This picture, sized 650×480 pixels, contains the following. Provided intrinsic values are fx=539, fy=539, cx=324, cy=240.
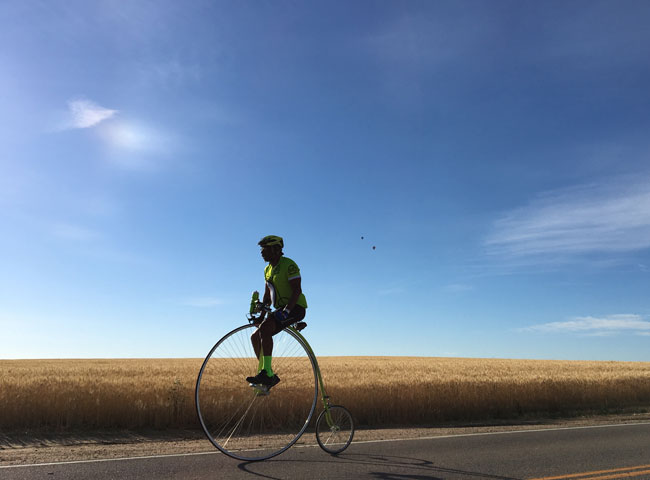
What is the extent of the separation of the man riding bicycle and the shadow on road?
1312 millimetres

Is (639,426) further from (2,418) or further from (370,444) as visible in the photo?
(2,418)

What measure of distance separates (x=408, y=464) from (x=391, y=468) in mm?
461

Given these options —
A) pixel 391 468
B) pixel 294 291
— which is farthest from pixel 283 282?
pixel 391 468

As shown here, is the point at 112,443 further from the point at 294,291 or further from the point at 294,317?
the point at 294,291

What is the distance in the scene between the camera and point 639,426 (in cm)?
1366

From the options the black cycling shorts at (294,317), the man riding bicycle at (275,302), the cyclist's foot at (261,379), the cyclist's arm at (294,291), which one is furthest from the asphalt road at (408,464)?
the cyclist's arm at (294,291)

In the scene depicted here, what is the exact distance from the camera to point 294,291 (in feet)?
27.2

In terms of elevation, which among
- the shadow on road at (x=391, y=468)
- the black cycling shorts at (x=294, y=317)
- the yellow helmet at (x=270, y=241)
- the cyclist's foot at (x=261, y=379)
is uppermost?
the yellow helmet at (x=270, y=241)

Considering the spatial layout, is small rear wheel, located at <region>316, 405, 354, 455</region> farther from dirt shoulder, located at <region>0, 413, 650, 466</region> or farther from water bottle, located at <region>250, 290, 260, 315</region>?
water bottle, located at <region>250, 290, 260, 315</region>

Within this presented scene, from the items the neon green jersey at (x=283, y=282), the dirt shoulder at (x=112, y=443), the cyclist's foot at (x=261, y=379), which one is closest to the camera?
the cyclist's foot at (x=261, y=379)

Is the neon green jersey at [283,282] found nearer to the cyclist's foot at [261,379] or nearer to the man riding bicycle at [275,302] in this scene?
the man riding bicycle at [275,302]

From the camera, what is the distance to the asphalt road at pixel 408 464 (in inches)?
297

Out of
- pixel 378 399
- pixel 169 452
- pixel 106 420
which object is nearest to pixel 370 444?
pixel 169 452

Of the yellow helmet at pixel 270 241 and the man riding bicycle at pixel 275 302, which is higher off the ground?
the yellow helmet at pixel 270 241
